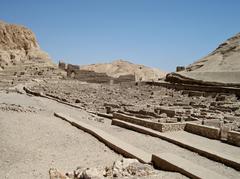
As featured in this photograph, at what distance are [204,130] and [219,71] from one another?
23.3m

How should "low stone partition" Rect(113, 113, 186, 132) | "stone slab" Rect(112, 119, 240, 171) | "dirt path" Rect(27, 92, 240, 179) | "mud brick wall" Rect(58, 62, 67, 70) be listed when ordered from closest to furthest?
"dirt path" Rect(27, 92, 240, 179), "stone slab" Rect(112, 119, 240, 171), "low stone partition" Rect(113, 113, 186, 132), "mud brick wall" Rect(58, 62, 67, 70)

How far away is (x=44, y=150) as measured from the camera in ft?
23.0

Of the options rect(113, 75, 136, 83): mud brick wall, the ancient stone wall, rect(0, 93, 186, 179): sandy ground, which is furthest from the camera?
the ancient stone wall

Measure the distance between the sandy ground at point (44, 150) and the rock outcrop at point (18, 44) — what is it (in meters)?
55.2

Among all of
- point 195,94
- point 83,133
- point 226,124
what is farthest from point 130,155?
point 195,94

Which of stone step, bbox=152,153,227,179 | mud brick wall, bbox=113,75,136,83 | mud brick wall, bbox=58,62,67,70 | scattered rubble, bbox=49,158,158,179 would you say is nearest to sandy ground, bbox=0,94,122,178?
scattered rubble, bbox=49,158,158,179

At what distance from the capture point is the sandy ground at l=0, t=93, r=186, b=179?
566 cm

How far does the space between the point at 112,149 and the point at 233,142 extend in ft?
12.8

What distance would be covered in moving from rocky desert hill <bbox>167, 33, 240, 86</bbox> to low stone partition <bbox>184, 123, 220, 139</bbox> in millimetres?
17498

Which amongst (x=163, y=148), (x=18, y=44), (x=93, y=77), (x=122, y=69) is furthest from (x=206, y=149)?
(x=122, y=69)

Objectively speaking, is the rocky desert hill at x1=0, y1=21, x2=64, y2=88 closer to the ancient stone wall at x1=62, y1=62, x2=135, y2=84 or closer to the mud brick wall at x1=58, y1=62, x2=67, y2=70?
the mud brick wall at x1=58, y1=62, x2=67, y2=70

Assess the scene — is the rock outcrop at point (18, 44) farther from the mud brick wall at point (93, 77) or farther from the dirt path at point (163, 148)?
the dirt path at point (163, 148)

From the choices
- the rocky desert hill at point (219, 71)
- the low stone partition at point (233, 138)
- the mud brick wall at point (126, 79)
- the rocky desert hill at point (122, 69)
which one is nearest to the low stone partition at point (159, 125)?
the low stone partition at point (233, 138)

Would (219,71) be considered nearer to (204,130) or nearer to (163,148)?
(204,130)
